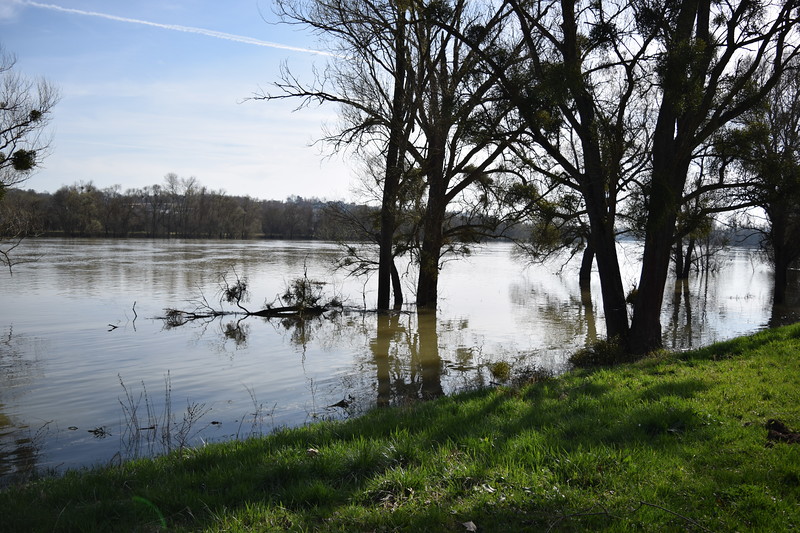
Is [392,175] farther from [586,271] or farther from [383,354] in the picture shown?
[586,271]

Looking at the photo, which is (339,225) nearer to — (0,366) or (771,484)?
(0,366)

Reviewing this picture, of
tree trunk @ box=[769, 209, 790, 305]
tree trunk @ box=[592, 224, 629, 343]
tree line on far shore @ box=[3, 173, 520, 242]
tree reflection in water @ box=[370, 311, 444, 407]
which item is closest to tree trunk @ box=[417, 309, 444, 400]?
tree reflection in water @ box=[370, 311, 444, 407]

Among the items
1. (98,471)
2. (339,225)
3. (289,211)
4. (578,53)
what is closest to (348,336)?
(339,225)

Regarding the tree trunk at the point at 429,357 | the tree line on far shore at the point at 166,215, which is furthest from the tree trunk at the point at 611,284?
the tree line on far shore at the point at 166,215

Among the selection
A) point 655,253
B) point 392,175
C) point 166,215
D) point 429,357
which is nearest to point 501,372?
point 429,357

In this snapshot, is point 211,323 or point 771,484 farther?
point 211,323

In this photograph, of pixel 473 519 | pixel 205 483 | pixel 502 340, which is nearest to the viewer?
pixel 473 519

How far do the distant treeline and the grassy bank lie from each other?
80.4 meters

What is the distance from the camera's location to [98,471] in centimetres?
524

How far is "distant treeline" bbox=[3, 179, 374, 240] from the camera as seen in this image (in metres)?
86.6

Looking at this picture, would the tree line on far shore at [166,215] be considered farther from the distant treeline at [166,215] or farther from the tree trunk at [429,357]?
the tree trunk at [429,357]

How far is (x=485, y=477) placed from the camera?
13.6 feet

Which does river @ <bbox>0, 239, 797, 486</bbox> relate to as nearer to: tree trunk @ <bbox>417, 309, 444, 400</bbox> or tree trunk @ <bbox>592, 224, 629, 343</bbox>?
tree trunk @ <bbox>417, 309, 444, 400</bbox>

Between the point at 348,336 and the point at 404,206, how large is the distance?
18.8 feet
